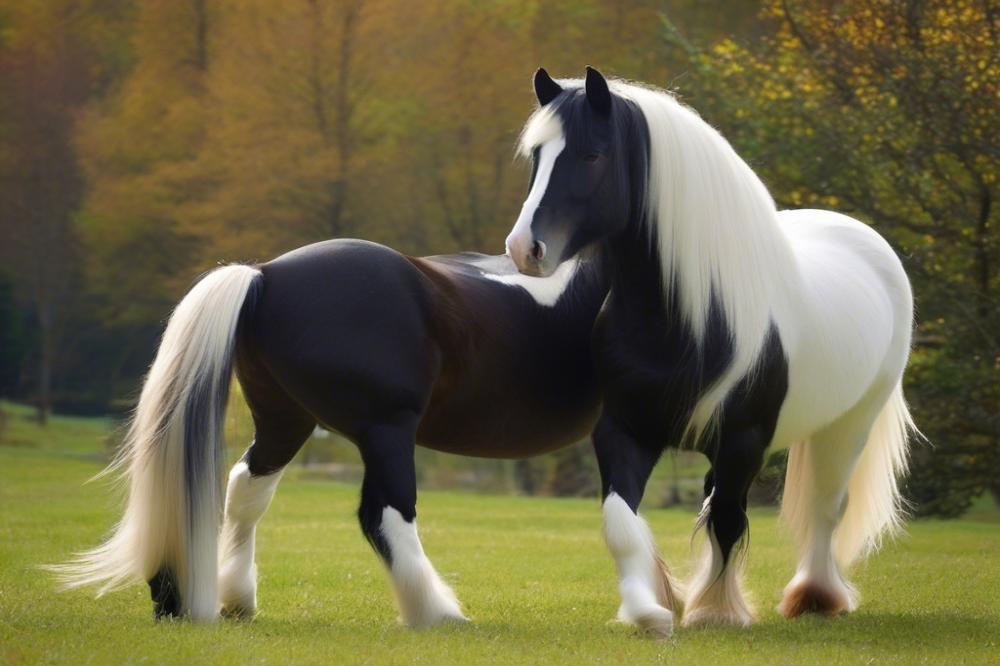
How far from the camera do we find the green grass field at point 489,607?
5092mm

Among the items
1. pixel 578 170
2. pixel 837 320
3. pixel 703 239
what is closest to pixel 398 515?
pixel 578 170

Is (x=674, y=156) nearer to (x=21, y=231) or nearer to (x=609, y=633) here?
(x=609, y=633)

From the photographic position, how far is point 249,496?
621 cm

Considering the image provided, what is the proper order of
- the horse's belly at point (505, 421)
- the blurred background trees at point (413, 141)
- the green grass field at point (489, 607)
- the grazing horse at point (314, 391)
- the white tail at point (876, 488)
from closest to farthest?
the green grass field at point (489, 607) → the grazing horse at point (314, 391) → the horse's belly at point (505, 421) → the white tail at point (876, 488) → the blurred background trees at point (413, 141)

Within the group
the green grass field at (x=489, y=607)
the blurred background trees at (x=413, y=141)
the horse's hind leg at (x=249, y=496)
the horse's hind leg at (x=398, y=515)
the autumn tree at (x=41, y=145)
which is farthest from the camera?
the autumn tree at (x=41, y=145)

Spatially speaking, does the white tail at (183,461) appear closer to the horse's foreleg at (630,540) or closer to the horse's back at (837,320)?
the horse's foreleg at (630,540)

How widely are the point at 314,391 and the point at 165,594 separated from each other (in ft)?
3.44

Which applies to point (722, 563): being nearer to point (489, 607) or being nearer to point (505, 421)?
point (505, 421)

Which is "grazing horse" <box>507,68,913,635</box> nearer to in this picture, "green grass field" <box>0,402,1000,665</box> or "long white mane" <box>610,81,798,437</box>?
"long white mane" <box>610,81,798,437</box>

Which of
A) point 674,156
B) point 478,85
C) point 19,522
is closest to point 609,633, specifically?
point 674,156

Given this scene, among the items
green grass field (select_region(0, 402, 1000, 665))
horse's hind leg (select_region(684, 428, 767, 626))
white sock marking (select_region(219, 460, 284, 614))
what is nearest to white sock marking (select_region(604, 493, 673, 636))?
green grass field (select_region(0, 402, 1000, 665))

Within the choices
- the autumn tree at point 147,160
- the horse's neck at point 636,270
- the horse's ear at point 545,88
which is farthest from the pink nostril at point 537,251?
the autumn tree at point 147,160

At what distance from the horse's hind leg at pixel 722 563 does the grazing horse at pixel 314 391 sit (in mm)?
1042

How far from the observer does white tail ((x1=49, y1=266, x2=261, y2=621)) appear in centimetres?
537
